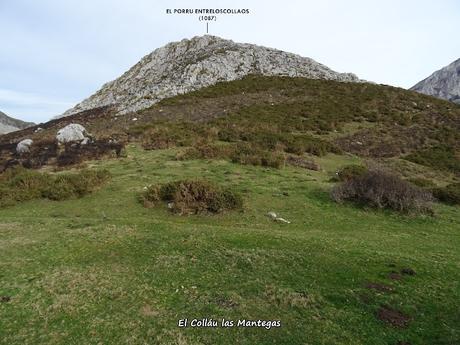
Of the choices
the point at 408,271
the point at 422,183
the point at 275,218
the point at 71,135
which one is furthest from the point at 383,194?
the point at 71,135

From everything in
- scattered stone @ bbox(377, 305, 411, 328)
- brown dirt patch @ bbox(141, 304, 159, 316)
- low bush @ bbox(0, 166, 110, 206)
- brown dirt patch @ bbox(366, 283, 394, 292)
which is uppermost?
low bush @ bbox(0, 166, 110, 206)

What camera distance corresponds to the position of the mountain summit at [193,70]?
5441 cm

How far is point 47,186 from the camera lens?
20.0 m

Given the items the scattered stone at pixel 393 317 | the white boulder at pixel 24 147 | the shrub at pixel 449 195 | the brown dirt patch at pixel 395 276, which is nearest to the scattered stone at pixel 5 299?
the scattered stone at pixel 393 317

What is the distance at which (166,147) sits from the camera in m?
31.0

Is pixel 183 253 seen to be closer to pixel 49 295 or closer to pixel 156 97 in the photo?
pixel 49 295

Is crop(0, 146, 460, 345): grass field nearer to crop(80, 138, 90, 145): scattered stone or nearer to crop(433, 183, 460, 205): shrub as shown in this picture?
crop(433, 183, 460, 205): shrub

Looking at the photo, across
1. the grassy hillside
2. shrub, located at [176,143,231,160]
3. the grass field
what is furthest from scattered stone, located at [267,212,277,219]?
shrub, located at [176,143,231,160]

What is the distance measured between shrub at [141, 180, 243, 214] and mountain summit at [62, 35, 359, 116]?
32206 millimetres

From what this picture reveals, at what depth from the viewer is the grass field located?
8.34 meters

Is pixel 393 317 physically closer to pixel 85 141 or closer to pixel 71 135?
pixel 85 141

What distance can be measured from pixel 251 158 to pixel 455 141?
23.8 meters

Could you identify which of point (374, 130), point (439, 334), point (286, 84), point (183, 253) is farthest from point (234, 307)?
point (286, 84)

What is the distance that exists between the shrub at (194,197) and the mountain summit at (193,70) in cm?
3221
